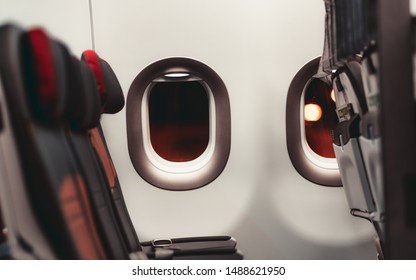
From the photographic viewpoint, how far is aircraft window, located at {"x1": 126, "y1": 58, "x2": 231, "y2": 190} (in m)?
1.86

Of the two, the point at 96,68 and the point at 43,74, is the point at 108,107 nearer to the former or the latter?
the point at 96,68

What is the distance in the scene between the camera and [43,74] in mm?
728

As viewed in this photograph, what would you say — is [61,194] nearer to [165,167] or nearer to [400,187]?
[400,187]

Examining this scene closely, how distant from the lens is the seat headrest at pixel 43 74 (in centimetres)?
73

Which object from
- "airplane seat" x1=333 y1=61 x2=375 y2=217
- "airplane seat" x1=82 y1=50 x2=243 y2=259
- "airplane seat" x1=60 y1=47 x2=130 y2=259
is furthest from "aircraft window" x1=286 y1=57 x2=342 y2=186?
"airplane seat" x1=60 y1=47 x2=130 y2=259

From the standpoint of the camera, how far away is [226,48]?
184 cm

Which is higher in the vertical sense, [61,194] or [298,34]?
[298,34]

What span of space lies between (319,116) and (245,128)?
0.36 m

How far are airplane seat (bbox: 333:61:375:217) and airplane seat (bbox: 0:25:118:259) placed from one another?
2.92 feet

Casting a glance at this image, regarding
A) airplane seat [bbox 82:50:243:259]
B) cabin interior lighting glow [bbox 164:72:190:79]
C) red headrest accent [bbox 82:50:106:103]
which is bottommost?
airplane seat [bbox 82:50:243:259]

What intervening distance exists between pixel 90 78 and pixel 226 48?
0.94 m

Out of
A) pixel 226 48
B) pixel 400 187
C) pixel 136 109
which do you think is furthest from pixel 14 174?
pixel 226 48

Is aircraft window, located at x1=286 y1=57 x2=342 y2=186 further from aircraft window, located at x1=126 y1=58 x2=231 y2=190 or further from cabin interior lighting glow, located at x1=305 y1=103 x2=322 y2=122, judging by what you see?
aircraft window, located at x1=126 y1=58 x2=231 y2=190

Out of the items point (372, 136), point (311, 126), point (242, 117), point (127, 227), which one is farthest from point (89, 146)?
point (311, 126)
